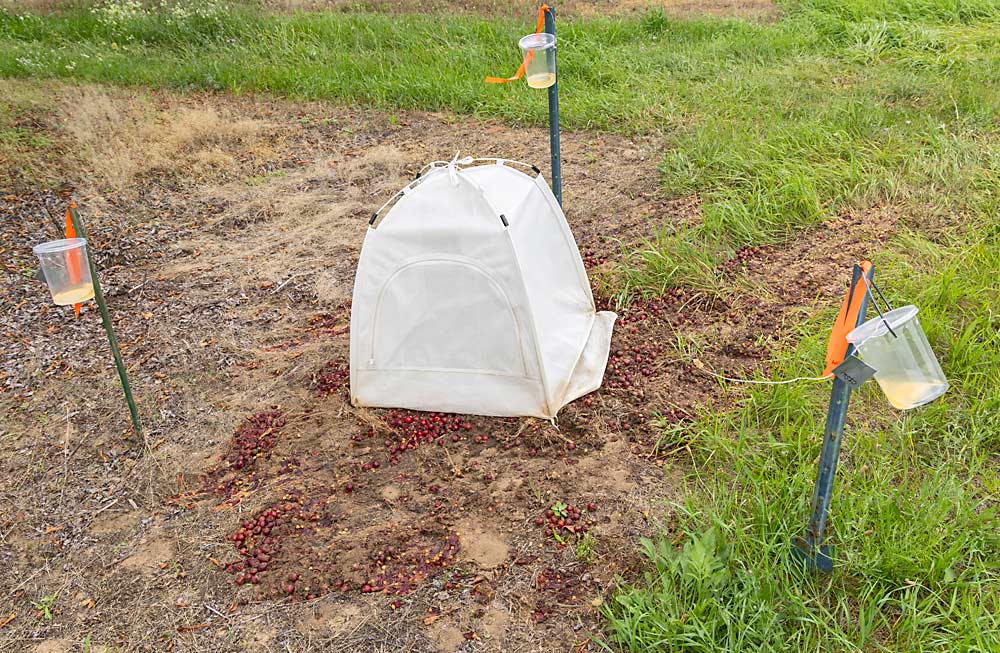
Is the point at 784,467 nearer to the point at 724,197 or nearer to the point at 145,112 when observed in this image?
the point at 724,197

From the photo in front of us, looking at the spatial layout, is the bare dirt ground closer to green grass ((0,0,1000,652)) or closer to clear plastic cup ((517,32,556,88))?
green grass ((0,0,1000,652))

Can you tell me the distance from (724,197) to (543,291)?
2.09 m

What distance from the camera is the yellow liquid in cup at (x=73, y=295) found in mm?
3150

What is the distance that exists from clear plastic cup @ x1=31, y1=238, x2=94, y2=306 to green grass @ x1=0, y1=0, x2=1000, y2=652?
2.48 meters

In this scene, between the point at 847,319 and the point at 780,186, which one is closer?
the point at 847,319

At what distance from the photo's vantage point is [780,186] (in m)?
5.01

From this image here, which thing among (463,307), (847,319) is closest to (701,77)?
(463,307)

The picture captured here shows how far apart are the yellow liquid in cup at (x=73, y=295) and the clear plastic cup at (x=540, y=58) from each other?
7.39 feet

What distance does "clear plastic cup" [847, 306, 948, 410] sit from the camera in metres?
2.05

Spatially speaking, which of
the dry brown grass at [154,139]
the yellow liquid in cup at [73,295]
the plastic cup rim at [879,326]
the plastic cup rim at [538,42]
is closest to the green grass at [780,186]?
the dry brown grass at [154,139]

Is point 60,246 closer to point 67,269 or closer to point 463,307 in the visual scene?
point 67,269

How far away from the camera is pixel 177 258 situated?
515cm

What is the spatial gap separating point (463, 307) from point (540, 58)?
1.41m

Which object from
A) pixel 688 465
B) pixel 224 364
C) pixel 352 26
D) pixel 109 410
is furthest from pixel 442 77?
pixel 688 465
